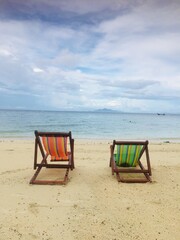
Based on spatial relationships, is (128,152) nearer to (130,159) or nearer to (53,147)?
(130,159)

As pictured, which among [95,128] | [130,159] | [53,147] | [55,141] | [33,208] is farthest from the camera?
[95,128]

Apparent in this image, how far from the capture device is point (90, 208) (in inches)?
178

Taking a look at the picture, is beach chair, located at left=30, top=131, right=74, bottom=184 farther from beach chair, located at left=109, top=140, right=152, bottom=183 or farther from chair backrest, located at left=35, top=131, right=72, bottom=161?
beach chair, located at left=109, top=140, right=152, bottom=183

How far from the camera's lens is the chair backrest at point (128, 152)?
20.1 feet

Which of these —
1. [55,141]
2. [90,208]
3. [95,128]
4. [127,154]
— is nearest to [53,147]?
[55,141]

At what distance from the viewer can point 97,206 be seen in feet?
15.1

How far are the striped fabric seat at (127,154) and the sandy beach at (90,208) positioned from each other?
47 cm

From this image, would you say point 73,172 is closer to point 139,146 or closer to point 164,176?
point 139,146

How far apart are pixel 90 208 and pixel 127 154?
6.98ft

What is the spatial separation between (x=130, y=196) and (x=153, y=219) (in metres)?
1.00

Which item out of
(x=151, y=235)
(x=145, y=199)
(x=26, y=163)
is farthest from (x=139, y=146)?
(x=26, y=163)

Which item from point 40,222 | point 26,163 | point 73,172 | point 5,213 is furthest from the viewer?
point 26,163

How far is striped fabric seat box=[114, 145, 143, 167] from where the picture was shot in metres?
6.20

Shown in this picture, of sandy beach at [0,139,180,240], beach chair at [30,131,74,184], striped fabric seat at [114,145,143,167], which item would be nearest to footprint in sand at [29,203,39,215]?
sandy beach at [0,139,180,240]
